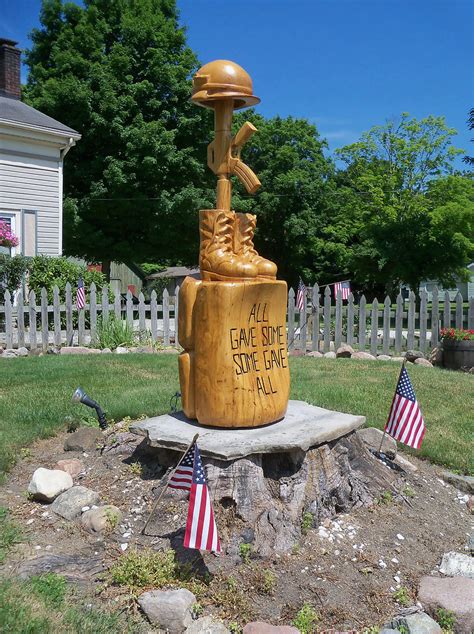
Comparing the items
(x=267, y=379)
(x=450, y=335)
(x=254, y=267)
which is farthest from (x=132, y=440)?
(x=450, y=335)

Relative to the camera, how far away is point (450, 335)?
35.5 feet

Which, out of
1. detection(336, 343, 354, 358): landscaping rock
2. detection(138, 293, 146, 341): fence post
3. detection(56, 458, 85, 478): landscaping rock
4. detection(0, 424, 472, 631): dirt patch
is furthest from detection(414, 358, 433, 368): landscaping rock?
detection(56, 458, 85, 478): landscaping rock

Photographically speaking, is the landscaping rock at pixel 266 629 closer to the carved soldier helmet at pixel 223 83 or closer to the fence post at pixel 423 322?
the carved soldier helmet at pixel 223 83

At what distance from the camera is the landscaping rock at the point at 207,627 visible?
3.27 m

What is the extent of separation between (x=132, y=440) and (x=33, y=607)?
85.0 inches

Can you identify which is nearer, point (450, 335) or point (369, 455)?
point (369, 455)

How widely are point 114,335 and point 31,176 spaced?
6233 mm

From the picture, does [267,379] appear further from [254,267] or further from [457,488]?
[457,488]

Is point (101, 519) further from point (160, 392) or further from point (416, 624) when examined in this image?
point (160, 392)

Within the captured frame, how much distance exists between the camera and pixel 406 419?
510cm

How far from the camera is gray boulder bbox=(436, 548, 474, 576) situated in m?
3.99

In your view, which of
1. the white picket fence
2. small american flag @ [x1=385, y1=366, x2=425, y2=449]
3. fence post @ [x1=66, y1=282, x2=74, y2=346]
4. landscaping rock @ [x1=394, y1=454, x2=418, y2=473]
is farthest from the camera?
fence post @ [x1=66, y1=282, x2=74, y2=346]

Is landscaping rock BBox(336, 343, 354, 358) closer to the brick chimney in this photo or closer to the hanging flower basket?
the hanging flower basket

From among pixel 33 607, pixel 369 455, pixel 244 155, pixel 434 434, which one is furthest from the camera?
pixel 244 155
